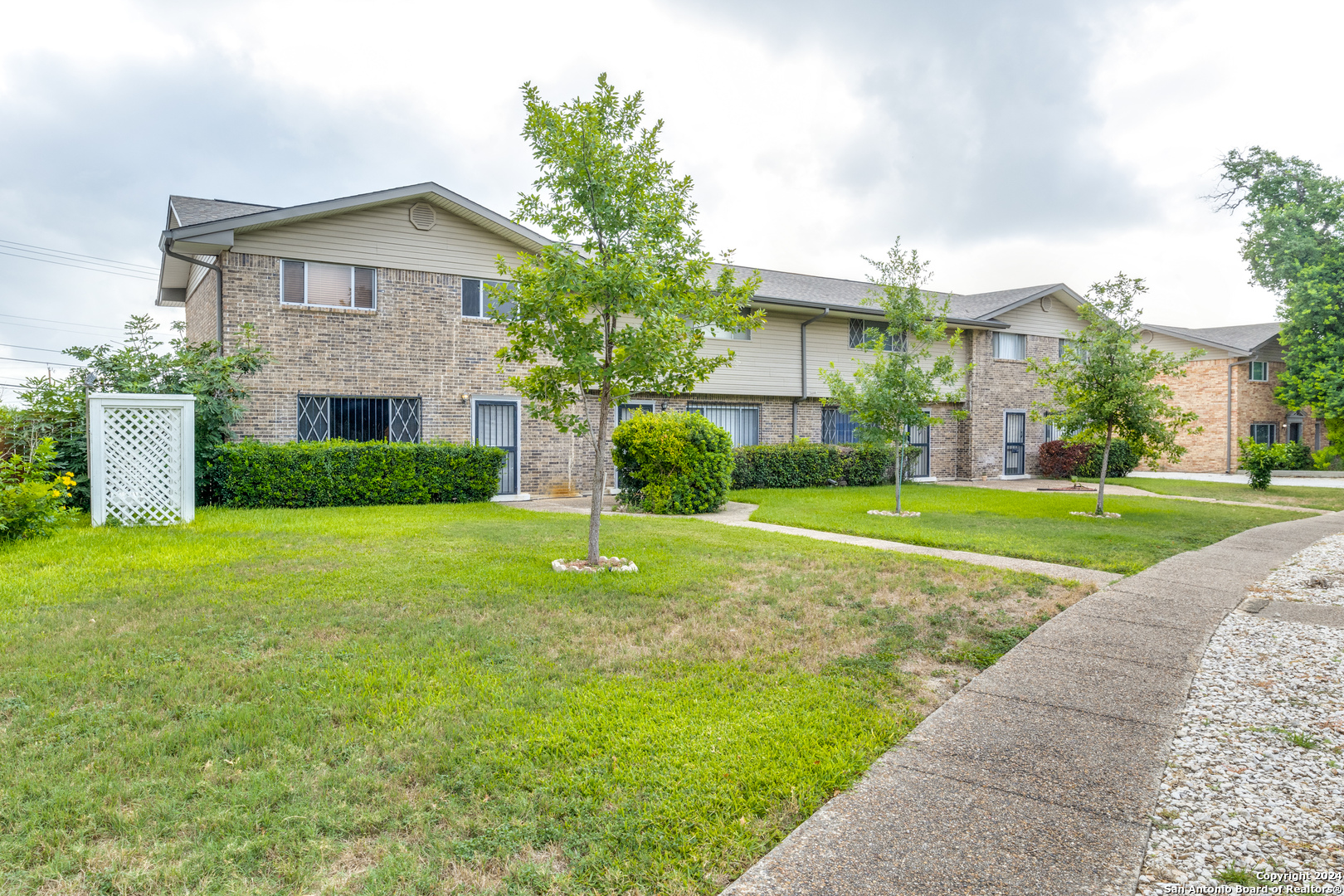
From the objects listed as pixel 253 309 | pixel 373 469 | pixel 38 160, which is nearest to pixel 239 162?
pixel 38 160

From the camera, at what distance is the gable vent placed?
14.3 meters

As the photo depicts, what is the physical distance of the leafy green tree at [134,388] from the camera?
10.6 m

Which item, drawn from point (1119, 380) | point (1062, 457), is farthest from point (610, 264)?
point (1062, 457)

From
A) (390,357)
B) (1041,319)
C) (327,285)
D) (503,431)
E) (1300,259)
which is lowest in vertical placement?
(503,431)

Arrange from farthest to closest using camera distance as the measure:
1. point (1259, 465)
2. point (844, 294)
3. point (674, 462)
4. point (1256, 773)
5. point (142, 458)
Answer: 1. point (844, 294)
2. point (1259, 465)
3. point (674, 462)
4. point (142, 458)
5. point (1256, 773)

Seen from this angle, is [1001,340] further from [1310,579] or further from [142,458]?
[142,458]

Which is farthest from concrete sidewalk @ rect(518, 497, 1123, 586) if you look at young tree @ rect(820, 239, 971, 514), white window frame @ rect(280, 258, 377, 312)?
white window frame @ rect(280, 258, 377, 312)

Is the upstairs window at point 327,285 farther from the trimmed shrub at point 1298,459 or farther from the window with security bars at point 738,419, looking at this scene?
the trimmed shrub at point 1298,459

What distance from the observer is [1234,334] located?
30281 millimetres

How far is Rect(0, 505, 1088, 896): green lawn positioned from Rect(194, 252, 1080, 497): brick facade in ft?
21.5

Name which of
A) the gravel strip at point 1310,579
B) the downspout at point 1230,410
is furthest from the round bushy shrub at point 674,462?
the downspout at point 1230,410

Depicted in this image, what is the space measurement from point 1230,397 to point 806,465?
69.6ft

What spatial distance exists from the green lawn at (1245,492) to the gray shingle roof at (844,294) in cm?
652

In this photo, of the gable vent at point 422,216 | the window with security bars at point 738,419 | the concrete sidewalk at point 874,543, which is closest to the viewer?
the concrete sidewalk at point 874,543
